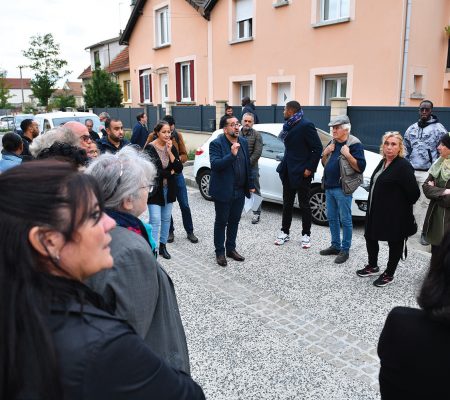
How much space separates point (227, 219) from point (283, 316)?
1675mm

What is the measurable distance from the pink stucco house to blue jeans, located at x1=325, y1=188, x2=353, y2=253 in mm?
7612

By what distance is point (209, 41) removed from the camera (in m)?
17.5

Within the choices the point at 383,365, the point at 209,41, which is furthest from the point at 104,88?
the point at 383,365

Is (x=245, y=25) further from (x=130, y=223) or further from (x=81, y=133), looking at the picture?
(x=130, y=223)

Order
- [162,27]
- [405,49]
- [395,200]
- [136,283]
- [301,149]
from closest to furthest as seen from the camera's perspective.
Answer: [136,283]
[395,200]
[301,149]
[405,49]
[162,27]

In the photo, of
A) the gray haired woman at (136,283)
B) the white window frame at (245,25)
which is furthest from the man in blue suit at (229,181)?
the white window frame at (245,25)

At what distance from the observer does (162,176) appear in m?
5.41

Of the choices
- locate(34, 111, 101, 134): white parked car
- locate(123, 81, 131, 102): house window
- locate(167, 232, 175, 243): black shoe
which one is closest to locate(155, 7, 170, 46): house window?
locate(123, 81, 131, 102): house window

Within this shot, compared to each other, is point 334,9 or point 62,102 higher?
point 334,9

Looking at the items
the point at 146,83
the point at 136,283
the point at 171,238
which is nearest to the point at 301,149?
the point at 171,238

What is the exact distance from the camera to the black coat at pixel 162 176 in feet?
17.4

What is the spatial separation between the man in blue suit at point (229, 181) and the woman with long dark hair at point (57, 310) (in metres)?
3.99

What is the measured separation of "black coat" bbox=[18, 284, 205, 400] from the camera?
3.07ft

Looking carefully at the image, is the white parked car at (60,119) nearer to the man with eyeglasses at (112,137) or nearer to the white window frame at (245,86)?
the white window frame at (245,86)
